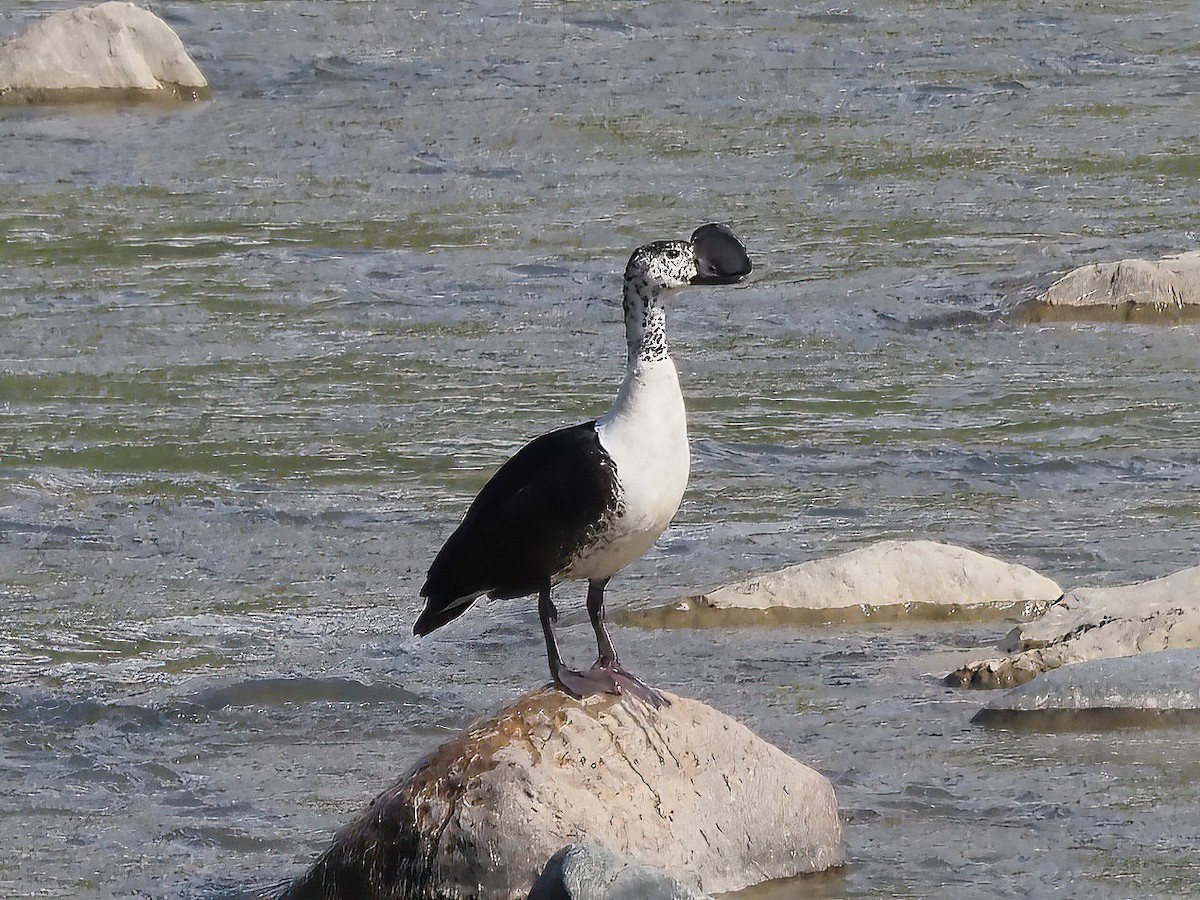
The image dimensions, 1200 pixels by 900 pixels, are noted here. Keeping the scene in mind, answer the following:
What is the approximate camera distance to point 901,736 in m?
7.40

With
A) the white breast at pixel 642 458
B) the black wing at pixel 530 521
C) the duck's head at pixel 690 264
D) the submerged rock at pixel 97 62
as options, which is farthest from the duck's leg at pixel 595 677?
the submerged rock at pixel 97 62

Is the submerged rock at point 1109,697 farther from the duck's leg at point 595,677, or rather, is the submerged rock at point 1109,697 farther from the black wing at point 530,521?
the black wing at point 530,521

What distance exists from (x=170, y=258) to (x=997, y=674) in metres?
8.69

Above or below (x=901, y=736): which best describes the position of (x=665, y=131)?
above

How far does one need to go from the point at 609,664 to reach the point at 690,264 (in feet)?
3.74

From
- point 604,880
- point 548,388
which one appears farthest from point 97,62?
point 604,880

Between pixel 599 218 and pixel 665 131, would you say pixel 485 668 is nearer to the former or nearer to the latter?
pixel 599 218

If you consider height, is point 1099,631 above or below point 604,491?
below

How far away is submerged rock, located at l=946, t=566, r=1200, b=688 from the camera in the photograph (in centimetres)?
773

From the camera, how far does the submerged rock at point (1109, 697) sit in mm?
7234

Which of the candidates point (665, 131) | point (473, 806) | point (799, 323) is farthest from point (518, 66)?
point (473, 806)

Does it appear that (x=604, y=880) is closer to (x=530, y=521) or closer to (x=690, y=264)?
(x=530, y=521)

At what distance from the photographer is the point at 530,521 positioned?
6.09 metres

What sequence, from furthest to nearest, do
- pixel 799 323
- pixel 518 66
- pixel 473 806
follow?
pixel 518 66, pixel 799 323, pixel 473 806
